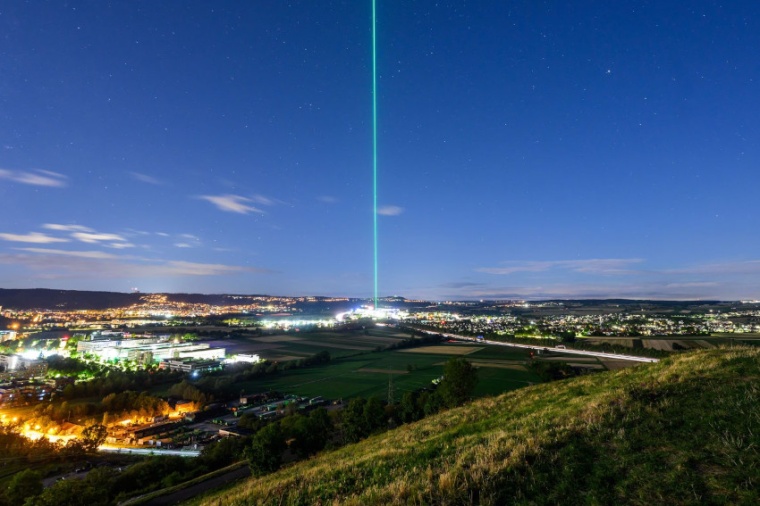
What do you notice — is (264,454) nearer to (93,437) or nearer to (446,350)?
(93,437)

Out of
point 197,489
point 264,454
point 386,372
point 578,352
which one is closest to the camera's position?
point 197,489

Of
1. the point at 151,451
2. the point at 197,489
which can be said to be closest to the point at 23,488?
the point at 151,451

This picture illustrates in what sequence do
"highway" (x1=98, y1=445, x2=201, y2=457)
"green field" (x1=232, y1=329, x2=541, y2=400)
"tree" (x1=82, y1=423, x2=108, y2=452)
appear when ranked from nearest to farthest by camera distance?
"highway" (x1=98, y1=445, x2=201, y2=457) < "tree" (x1=82, y1=423, x2=108, y2=452) < "green field" (x1=232, y1=329, x2=541, y2=400)

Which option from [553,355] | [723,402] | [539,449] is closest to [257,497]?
[539,449]

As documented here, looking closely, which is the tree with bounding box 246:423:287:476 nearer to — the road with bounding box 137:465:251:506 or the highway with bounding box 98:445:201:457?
the road with bounding box 137:465:251:506

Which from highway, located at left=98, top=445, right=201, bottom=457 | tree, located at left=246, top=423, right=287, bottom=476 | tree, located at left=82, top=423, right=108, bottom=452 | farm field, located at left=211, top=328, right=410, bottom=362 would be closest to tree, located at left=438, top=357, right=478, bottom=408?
tree, located at left=246, top=423, right=287, bottom=476

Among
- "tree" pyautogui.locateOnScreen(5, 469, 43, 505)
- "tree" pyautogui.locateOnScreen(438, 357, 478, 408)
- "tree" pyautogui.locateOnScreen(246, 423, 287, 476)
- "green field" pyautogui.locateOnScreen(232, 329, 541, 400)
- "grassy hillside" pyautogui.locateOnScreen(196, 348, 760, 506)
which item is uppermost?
"grassy hillside" pyautogui.locateOnScreen(196, 348, 760, 506)

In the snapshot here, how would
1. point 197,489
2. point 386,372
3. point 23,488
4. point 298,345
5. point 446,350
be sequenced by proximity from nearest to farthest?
point 197,489, point 23,488, point 386,372, point 446,350, point 298,345
